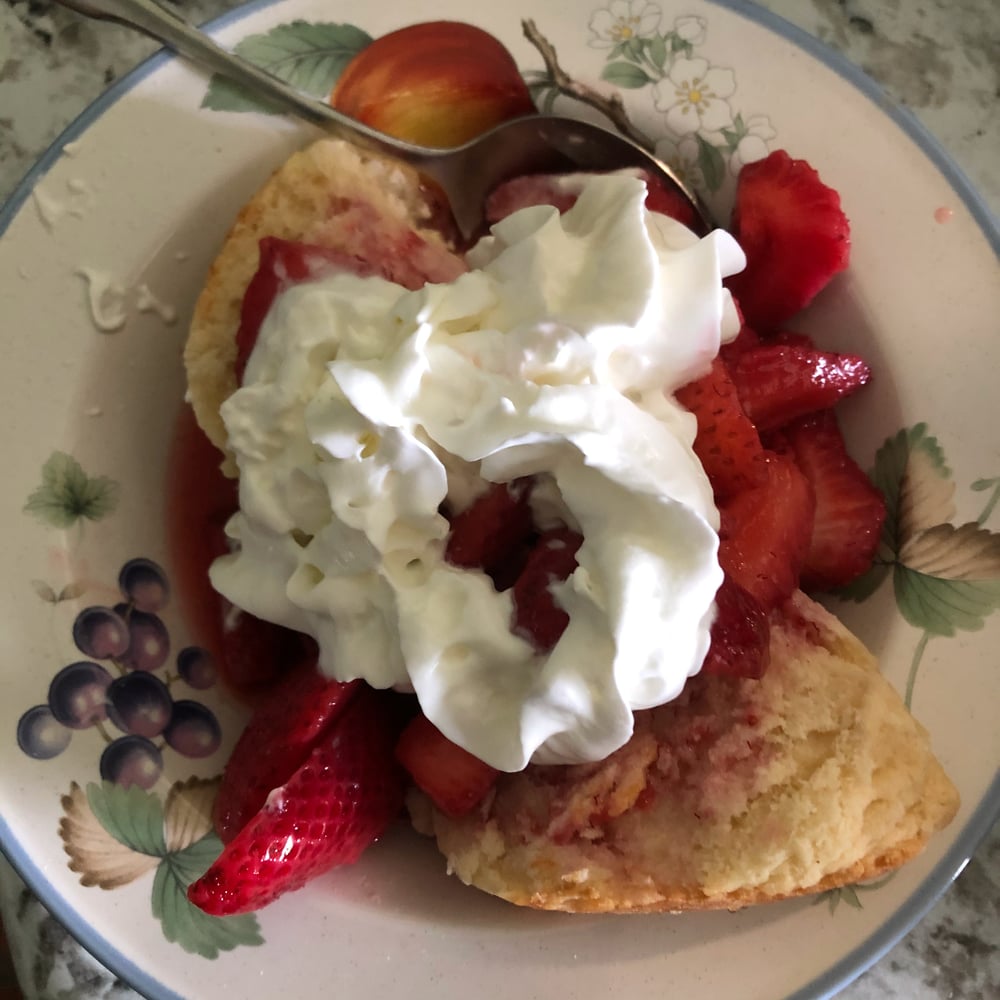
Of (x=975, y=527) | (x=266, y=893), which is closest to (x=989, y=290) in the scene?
(x=975, y=527)

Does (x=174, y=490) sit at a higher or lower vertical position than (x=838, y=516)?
lower

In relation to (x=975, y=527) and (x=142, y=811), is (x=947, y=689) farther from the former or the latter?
(x=142, y=811)

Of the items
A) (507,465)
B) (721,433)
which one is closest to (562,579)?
(507,465)

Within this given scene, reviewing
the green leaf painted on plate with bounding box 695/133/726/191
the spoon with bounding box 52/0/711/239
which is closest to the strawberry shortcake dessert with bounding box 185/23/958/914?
the green leaf painted on plate with bounding box 695/133/726/191

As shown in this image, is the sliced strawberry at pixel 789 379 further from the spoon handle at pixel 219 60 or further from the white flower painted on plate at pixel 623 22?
the spoon handle at pixel 219 60

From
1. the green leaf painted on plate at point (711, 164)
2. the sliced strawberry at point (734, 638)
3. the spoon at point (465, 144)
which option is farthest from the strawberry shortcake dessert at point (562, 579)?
the spoon at point (465, 144)

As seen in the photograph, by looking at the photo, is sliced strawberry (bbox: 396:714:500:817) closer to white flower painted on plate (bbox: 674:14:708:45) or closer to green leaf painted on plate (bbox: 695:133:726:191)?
green leaf painted on plate (bbox: 695:133:726:191)

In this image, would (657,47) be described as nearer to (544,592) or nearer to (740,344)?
(740,344)
